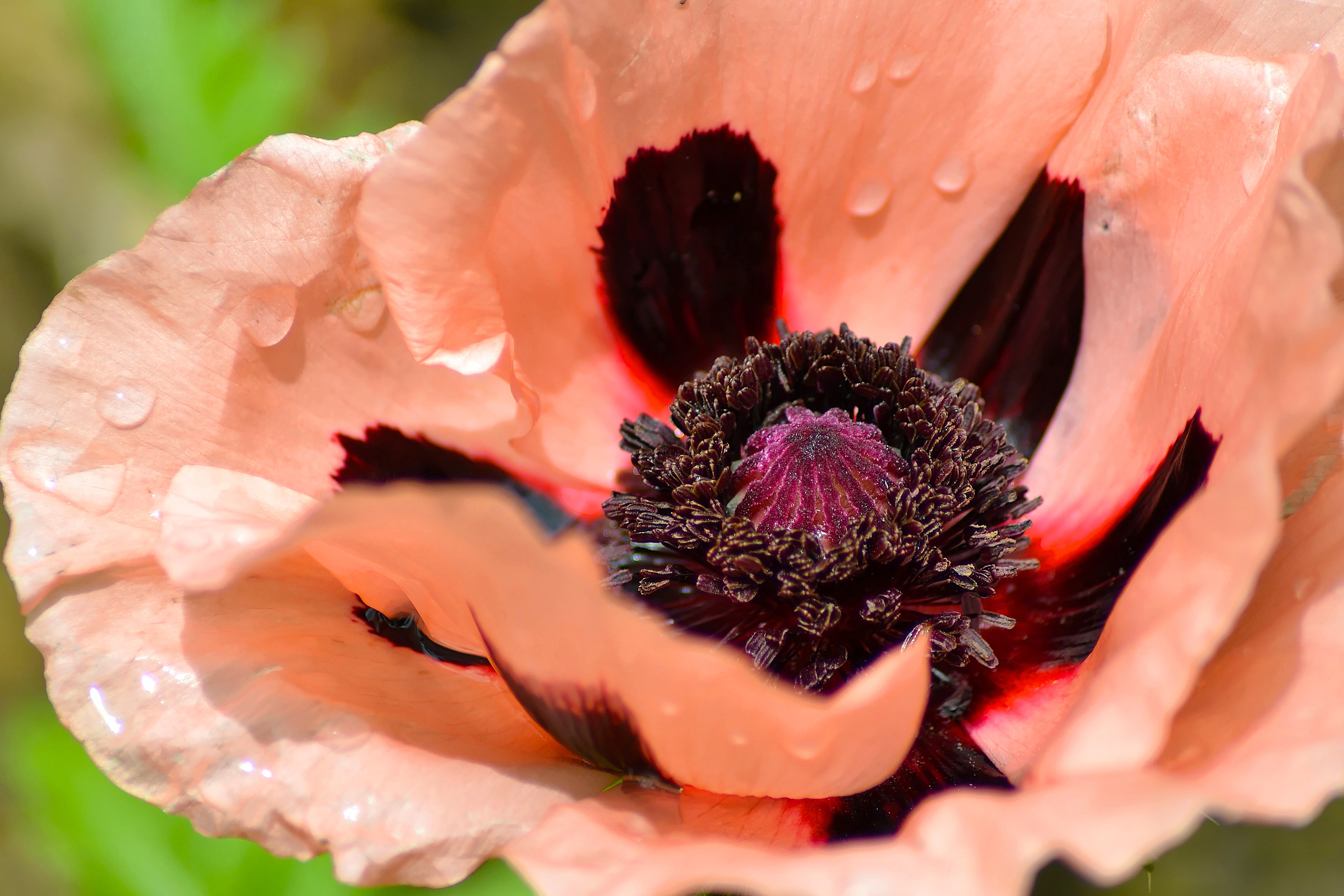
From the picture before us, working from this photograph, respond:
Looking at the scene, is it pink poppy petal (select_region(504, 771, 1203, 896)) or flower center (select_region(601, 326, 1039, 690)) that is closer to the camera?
pink poppy petal (select_region(504, 771, 1203, 896))

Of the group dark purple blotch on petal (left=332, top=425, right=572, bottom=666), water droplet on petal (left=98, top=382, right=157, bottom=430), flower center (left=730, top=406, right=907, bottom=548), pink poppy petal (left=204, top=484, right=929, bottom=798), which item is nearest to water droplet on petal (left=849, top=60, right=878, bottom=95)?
flower center (left=730, top=406, right=907, bottom=548)

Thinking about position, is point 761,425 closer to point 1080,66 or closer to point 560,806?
point 1080,66

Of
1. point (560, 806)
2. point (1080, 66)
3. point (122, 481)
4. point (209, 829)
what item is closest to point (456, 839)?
point (560, 806)

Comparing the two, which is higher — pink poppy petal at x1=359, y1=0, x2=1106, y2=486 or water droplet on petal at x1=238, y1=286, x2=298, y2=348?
pink poppy petal at x1=359, y1=0, x2=1106, y2=486

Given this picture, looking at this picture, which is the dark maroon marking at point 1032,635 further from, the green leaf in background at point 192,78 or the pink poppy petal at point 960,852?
the green leaf in background at point 192,78

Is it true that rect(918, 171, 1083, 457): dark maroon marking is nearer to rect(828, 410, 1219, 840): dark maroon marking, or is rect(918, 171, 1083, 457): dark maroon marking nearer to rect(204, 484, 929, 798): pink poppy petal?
rect(828, 410, 1219, 840): dark maroon marking

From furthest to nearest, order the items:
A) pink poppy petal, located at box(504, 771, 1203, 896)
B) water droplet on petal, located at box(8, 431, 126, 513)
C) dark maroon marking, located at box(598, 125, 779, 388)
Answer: dark maroon marking, located at box(598, 125, 779, 388) < water droplet on petal, located at box(8, 431, 126, 513) < pink poppy petal, located at box(504, 771, 1203, 896)
